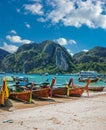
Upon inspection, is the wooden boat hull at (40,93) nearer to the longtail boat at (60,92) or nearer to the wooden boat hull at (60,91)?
the longtail boat at (60,92)

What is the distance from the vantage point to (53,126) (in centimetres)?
1163

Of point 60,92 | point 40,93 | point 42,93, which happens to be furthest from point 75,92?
point 40,93

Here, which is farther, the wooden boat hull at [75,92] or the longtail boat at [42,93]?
the wooden boat hull at [75,92]

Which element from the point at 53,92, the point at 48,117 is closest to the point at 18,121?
the point at 48,117

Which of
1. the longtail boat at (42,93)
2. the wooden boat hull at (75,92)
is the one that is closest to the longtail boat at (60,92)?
the wooden boat hull at (75,92)

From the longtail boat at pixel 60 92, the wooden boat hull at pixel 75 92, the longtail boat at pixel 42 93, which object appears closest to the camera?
the longtail boat at pixel 42 93

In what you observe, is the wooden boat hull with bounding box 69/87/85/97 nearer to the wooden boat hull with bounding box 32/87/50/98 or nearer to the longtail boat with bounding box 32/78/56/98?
the longtail boat with bounding box 32/78/56/98

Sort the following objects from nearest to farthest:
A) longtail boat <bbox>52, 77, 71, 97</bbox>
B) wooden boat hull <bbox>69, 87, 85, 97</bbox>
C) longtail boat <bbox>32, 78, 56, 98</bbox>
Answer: longtail boat <bbox>32, 78, 56, 98</bbox>, longtail boat <bbox>52, 77, 71, 97</bbox>, wooden boat hull <bbox>69, 87, 85, 97</bbox>

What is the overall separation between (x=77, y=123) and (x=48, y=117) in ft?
7.31

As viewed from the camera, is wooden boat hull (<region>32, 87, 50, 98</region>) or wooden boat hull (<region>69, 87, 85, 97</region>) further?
wooden boat hull (<region>69, 87, 85, 97</region>)

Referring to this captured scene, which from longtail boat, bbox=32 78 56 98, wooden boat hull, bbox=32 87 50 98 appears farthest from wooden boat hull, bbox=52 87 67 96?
wooden boat hull, bbox=32 87 50 98

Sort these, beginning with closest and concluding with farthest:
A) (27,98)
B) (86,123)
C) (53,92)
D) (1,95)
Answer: (86,123) < (1,95) < (27,98) < (53,92)

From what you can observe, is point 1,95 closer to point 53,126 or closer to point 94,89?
point 53,126

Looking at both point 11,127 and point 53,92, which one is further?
point 53,92
